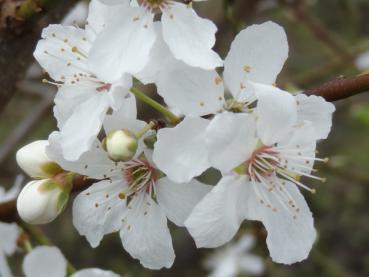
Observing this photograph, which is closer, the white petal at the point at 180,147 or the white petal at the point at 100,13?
the white petal at the point at 180,147

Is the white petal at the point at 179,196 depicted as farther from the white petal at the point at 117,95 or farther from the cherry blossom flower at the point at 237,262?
the cherry blossom flower at the point at 237,262

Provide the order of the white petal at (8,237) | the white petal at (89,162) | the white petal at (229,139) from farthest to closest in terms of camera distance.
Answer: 1. the white petal at (8,237)
2. the white petal at (89,162)
3. the white petal at (229,139)

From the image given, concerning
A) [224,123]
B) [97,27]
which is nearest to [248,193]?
[224,123]

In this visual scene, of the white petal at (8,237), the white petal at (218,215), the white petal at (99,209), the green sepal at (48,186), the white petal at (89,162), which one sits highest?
the white petal at (89,162)

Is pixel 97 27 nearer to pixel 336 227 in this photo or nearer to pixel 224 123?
pixel 224 123

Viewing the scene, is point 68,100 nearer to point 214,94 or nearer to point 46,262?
point 214,94

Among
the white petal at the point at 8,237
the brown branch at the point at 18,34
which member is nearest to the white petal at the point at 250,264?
the white petal at the point at 8,237

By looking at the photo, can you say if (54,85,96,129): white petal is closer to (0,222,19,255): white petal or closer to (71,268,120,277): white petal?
(71,268,120,277): white petal

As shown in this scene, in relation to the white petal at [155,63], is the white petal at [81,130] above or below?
below

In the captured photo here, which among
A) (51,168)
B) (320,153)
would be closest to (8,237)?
(51,168)
